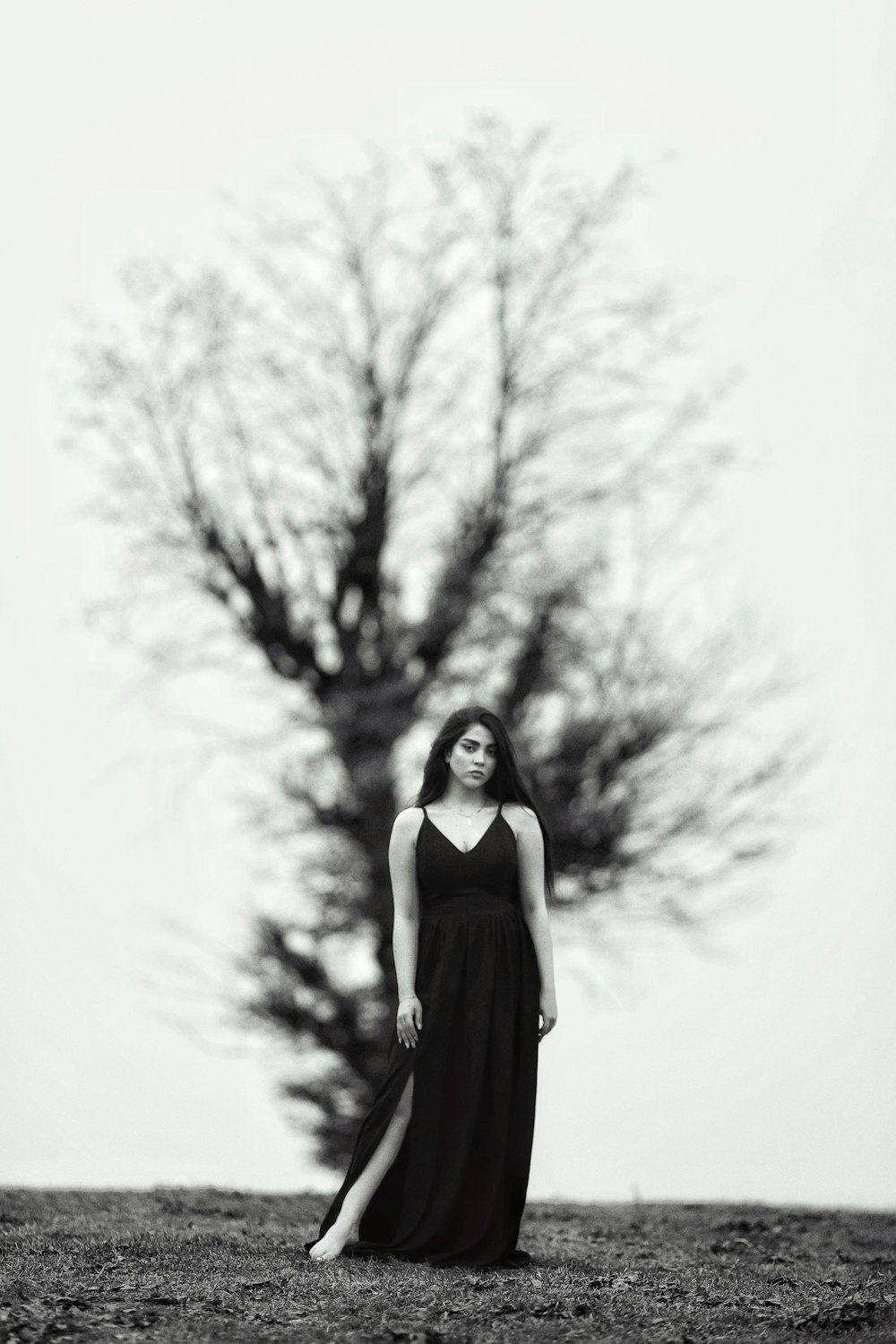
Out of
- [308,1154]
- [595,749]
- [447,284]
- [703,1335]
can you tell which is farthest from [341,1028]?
[703,1335]

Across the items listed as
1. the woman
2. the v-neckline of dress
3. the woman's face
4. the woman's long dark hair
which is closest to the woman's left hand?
the woman

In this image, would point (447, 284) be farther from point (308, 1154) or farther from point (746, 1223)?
point (746, 1223)

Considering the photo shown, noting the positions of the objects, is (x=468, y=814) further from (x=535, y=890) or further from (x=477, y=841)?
(x=535, y=890)

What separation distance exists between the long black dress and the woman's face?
22 centimetres

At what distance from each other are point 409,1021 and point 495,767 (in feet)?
Answer: 3.94

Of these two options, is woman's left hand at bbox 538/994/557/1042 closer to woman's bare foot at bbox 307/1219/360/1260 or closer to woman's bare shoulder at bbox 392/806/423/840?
woman's bare shoulder at bbox 392/806/423/840

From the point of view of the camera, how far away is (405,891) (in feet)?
25.1

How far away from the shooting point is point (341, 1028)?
59.9ft

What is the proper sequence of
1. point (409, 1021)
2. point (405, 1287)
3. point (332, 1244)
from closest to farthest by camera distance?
point (405, 1287) < point (332, 1244) < point (409, 1021)

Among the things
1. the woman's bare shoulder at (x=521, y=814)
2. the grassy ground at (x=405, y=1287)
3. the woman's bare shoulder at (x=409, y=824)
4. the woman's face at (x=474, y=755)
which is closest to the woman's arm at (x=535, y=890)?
the woman's bare shoulder at (x=521, y=814)

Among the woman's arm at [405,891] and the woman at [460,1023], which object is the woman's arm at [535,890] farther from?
the woman's arm at [405,891]

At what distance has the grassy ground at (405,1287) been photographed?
6.12 m

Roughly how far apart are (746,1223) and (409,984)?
12.4ft

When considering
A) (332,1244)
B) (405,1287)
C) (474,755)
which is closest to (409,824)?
(474,755)
